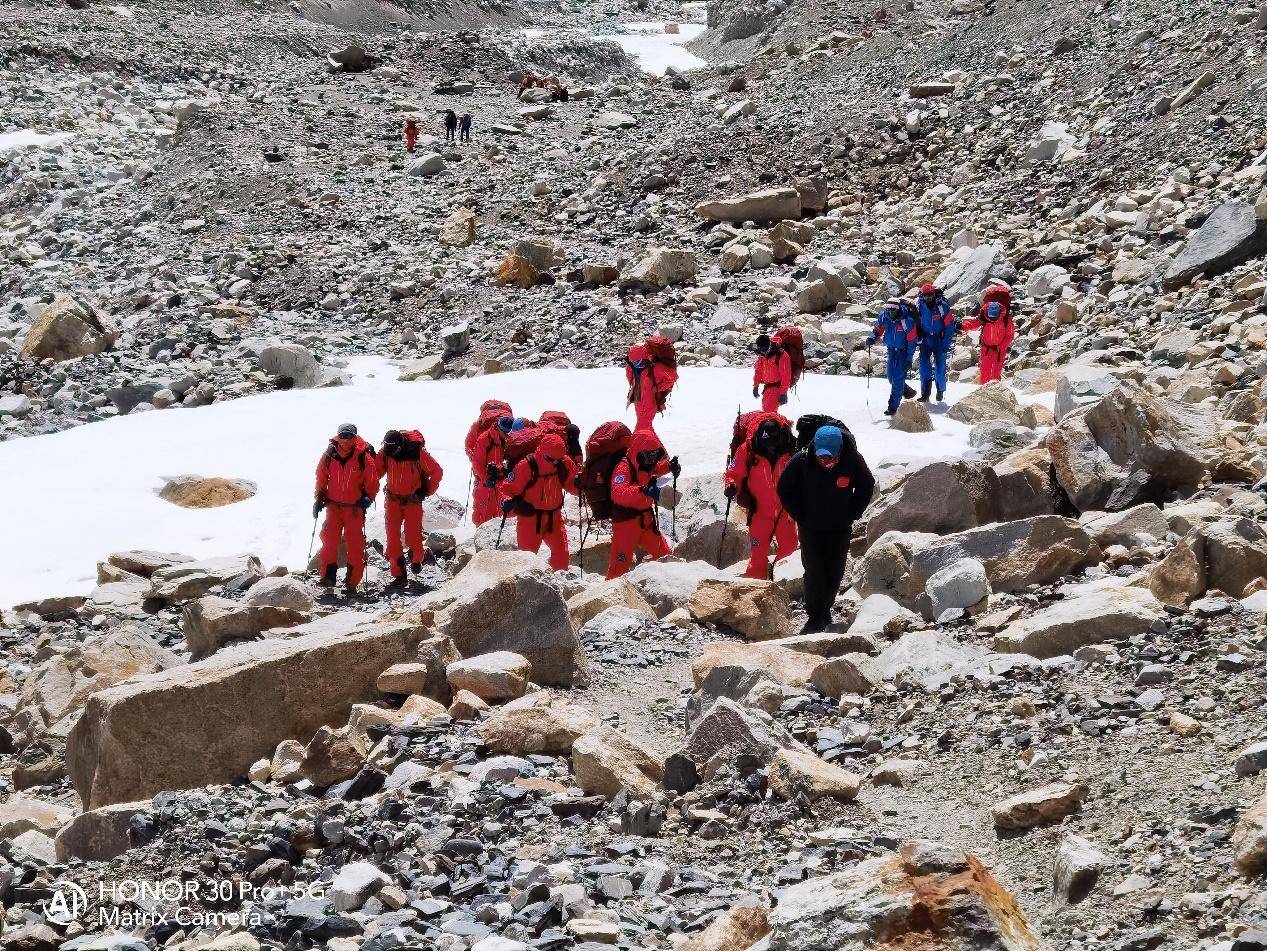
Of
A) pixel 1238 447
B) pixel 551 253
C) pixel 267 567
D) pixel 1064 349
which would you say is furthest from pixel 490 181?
pixel 1238 447

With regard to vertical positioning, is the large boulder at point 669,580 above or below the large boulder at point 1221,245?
below

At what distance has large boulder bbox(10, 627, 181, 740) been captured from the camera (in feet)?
34.2

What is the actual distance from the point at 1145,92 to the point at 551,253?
12.3 meters

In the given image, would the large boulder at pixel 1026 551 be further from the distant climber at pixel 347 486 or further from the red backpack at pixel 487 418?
the distant climber at pixel 347 486

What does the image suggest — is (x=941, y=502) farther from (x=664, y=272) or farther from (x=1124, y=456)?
(x=664, y=272)

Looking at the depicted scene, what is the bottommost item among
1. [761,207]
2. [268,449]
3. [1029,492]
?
[268,449]

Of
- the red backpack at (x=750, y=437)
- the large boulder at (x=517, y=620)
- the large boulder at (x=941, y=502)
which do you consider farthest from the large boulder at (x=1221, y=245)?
the large boulder at (x=517, y=620)

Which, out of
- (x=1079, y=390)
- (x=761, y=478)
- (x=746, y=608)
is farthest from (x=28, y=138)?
(x=746, y=608)

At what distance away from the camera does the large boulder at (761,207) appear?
28297 mm

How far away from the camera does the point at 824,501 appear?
9.74 meters

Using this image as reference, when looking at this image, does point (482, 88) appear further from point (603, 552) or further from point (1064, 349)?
point (603, 552)

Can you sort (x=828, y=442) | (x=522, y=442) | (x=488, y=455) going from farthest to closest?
(x=488, y=455)
(x=522, y=442)
(x=828, y=442)

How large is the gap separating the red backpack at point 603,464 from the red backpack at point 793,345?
3.74 metres

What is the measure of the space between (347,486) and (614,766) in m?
7.07
